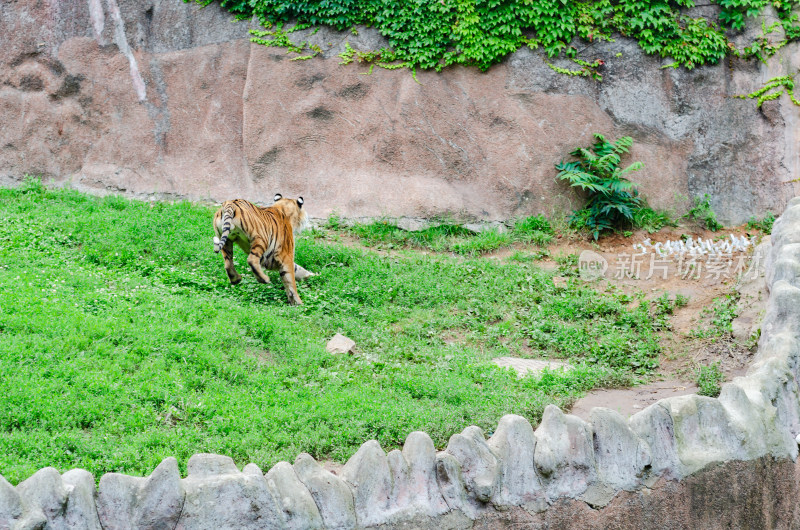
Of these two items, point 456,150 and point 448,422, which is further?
point 456,150

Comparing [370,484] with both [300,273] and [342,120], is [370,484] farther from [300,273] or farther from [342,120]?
[342,120]

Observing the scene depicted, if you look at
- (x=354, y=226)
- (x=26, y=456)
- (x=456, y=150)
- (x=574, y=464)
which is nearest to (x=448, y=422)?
(x=574, y=464)

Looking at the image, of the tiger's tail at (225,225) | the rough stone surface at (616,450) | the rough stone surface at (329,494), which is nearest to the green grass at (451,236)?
the tiger's tail at (225,225)

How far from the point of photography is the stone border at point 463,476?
2.97m

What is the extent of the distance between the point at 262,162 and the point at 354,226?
1924 millimetres

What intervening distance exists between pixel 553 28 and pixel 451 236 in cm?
345

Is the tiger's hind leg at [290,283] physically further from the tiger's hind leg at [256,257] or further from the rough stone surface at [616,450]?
the rough stone surface at [616,450]

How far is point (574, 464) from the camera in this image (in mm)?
3703

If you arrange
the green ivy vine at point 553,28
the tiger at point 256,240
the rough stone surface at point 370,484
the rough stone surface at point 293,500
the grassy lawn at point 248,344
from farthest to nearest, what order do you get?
the green ivy vine at point 553,28 < the tiger at point 256,240 < the grassy lawn at point 248,344 < the rough stone surface at point 370,484 < the rough stone surface at point 293,500

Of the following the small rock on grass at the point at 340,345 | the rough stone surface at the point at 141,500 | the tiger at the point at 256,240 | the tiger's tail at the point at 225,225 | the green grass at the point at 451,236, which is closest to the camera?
the rough stone surface at the point at 141,500

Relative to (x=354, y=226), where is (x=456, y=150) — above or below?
above

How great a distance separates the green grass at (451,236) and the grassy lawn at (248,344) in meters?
0.50

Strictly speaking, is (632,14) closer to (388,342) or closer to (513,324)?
(513,324)

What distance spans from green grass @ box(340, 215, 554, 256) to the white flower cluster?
4.28 feet
